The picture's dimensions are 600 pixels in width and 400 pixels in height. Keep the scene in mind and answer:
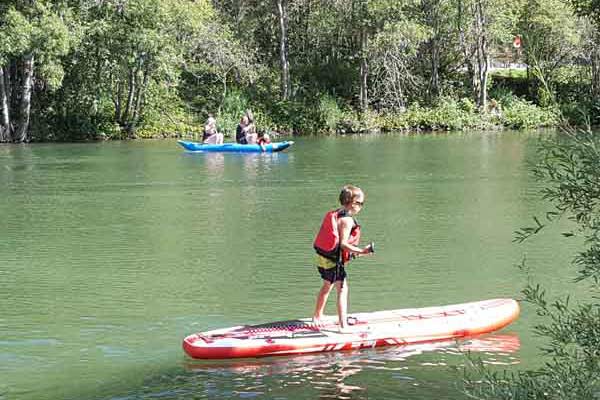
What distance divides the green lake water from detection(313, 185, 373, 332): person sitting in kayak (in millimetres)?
723

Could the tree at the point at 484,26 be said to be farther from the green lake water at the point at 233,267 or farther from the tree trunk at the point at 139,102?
the green lake water at the point at 233,267

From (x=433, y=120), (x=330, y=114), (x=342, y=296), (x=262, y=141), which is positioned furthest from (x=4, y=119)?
(x=342, y=296)

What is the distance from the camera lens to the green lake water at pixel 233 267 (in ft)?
30.9

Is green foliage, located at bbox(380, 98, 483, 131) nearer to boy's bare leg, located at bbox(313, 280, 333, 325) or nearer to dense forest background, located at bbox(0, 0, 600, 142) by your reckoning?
dense forest background, located at bbox(0, 0, 600, 142)

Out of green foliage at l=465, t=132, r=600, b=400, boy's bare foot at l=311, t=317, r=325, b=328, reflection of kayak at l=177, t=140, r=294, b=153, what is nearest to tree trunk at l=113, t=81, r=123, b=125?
reflection of kayak at l=177, t=140, r=294, b=153

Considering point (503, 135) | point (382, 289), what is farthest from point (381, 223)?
point (503, 135)

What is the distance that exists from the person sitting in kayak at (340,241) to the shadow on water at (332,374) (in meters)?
0.55

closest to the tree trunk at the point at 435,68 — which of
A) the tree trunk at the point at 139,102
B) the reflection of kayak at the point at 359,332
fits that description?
the tree trunk at the point at 139,102

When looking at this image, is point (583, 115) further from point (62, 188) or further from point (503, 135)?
point (503, 135)

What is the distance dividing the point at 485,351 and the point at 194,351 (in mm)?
2867

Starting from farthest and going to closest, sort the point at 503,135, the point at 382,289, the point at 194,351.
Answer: the point at 503,135, the point at 382,289, the point at 194,351

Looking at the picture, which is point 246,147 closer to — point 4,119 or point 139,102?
point 139,102

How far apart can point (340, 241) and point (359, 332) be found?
1006 millimetres

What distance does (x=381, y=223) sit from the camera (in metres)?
17.9
